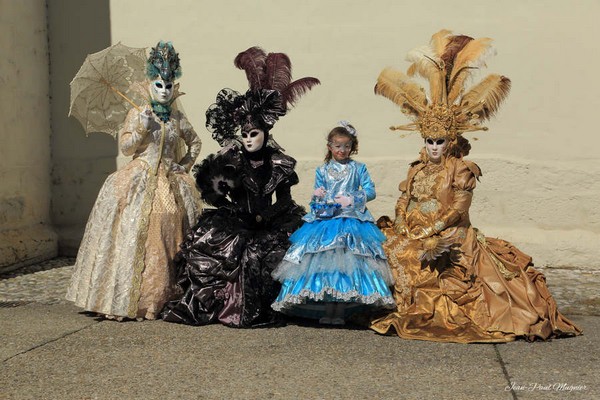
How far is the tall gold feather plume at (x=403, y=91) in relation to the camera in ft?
19.1

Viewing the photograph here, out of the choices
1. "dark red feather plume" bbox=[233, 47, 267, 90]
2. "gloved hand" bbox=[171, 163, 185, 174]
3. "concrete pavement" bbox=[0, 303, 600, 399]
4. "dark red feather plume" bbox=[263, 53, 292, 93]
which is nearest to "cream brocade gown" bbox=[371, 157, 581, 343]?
"concrete pavement" bbox=[0, 303, 600, 399]

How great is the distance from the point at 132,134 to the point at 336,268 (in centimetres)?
189

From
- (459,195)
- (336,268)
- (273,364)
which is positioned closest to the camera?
(273,364)

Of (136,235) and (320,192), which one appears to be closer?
(320,192)

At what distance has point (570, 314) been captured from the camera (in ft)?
20.3

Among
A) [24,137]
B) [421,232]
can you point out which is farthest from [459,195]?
[24,137]

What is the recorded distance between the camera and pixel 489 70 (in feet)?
26.4

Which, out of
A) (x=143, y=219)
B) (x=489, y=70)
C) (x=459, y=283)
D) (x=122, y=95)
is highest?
(x=489, y=70)

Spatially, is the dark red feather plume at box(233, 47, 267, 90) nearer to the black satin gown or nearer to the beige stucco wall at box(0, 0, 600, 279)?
the black satin gown

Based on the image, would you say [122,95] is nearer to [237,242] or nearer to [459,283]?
[237,242]

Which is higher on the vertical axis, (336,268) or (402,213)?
(402,213)

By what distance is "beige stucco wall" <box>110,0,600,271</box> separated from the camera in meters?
7.98

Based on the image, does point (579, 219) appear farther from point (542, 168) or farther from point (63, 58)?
point (63, 58)

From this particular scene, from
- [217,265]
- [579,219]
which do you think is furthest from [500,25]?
[217,265]
